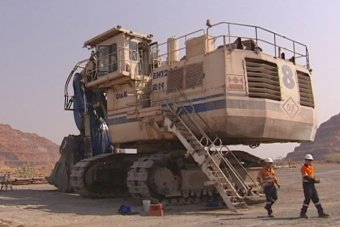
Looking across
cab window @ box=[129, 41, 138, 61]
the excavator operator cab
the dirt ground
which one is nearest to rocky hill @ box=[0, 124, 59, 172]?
the excavator operator cab

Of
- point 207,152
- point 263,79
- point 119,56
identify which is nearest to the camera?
point 207,152

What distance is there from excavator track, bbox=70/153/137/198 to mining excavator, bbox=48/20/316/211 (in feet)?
0.13

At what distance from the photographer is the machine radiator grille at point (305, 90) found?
16172 millimetres

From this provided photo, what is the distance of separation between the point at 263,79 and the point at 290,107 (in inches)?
57.4

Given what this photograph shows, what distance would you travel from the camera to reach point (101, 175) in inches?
743

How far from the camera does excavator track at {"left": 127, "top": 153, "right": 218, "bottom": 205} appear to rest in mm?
15031

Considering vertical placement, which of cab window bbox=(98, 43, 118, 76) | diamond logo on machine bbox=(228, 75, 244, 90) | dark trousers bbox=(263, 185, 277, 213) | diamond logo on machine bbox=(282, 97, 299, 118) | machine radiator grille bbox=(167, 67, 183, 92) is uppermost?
cab window bbox=(98, 43, 118, 76)

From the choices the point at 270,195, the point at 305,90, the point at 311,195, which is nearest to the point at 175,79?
the point at 305,90

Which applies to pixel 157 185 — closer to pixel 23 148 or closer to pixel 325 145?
pixel 23 148

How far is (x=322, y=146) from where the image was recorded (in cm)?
13600

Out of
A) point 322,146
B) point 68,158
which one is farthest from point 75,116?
point 322,146

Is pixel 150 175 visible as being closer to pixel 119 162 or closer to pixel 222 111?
pixel 222 111

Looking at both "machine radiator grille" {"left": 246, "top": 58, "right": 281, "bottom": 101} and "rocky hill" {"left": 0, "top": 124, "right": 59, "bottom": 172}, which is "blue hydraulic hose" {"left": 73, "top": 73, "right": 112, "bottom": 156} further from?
"rocky hill" {"left": 0, "top": 124, "right": 59, "bottom": 172}

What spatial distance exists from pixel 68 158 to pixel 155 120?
22.4 ft
